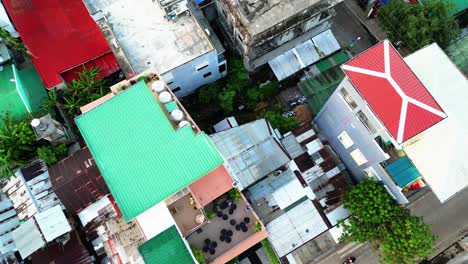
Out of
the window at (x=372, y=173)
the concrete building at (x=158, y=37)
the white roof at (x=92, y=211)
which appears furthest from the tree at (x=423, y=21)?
the white roof at (x=92, y=211)

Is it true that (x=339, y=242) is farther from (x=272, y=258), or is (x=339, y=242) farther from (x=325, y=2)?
(x=325, y=2)

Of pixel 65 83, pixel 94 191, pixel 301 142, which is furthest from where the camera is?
pixel 301 142

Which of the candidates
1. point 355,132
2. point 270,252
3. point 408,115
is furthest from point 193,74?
point 408,115

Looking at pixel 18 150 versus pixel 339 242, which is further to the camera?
pixel 339 242

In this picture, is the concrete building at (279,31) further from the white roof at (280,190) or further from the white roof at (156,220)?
the white roof at (156,220)

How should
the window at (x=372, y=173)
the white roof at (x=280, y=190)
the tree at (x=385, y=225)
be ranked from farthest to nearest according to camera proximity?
1. the white roof at (x=280, y=190)
2. the window at (x=372, y=173)
3. the tree at (x=385, y=225)

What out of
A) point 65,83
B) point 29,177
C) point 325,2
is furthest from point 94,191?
point 325,2

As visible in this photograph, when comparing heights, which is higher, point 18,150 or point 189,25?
point 189,25
